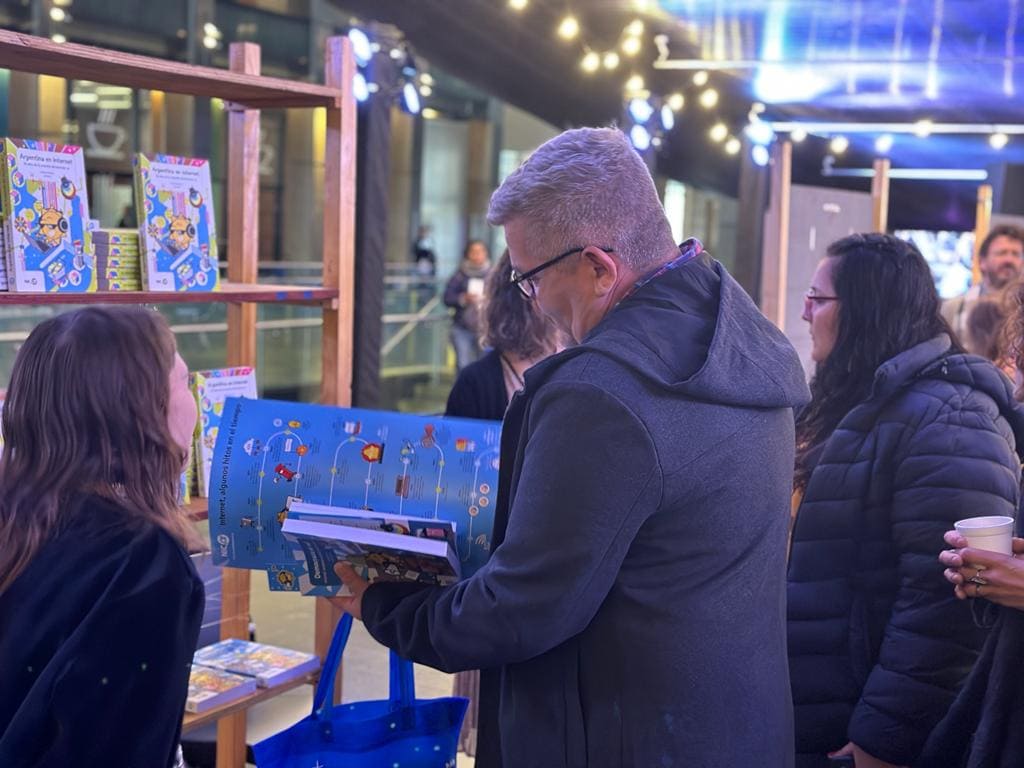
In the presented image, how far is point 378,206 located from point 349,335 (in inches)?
125

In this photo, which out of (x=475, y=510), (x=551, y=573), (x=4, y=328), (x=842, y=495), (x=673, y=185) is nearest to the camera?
(x=551, y=573)

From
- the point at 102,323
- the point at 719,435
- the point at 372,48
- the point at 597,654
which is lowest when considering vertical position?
the point at 597,654

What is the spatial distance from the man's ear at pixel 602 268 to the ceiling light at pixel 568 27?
850cm

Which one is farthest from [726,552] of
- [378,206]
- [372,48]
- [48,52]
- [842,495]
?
[372,48]

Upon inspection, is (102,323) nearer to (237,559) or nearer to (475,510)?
(237,559)

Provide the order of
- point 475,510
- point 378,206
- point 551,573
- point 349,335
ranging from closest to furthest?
point 551,573 < point 475,510 < point 349,335 < point 378,206

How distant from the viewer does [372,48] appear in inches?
268

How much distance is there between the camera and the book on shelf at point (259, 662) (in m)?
2.94

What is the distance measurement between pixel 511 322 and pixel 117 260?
1105 millimetres

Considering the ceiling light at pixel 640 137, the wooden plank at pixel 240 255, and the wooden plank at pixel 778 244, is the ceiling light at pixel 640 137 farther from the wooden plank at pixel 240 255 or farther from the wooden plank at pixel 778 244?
the wooden plank at pixel 240 255

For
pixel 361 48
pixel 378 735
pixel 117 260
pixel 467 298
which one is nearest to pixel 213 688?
pixel 378 735

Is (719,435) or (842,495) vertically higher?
(719,435)

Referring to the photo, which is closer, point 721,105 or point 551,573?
point 551,573

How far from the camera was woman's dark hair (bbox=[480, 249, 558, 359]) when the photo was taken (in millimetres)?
3223
